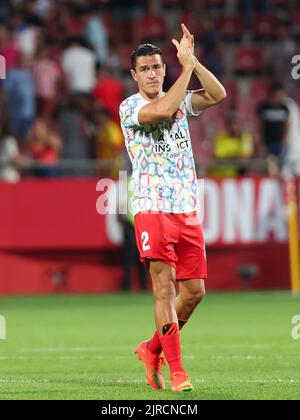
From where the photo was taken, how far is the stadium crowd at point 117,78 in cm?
2148

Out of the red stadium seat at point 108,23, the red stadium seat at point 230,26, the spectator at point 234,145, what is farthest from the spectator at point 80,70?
the red stadium seat at point 230,26

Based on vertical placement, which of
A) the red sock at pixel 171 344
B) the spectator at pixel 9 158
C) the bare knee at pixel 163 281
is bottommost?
the red sock at pixel 171 344

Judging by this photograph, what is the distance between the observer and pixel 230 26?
27.0 metres

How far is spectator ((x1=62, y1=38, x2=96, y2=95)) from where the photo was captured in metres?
23.4

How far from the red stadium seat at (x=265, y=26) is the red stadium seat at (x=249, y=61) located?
1.51ft

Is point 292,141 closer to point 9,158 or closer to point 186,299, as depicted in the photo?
point 9,158

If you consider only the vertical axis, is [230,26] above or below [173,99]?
above

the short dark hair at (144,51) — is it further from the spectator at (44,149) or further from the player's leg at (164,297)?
the spectator at (44,149)

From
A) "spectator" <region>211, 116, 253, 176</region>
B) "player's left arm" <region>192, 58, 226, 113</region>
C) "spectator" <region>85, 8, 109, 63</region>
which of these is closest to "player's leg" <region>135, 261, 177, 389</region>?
"player's left arm" <region>192, 58, 226, 113</region>

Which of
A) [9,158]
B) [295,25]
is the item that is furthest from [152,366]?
[295,25]

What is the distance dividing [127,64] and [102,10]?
2111mm

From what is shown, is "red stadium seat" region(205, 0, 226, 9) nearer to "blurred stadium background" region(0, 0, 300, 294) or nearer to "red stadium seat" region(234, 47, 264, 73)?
"red stadium seat" region(234, 47, 264, 73)

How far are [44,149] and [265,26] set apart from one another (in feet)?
23.7

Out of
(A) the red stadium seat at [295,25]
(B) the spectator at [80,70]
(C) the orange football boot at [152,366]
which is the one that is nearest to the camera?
(C) the orange football boot at [152,366]
